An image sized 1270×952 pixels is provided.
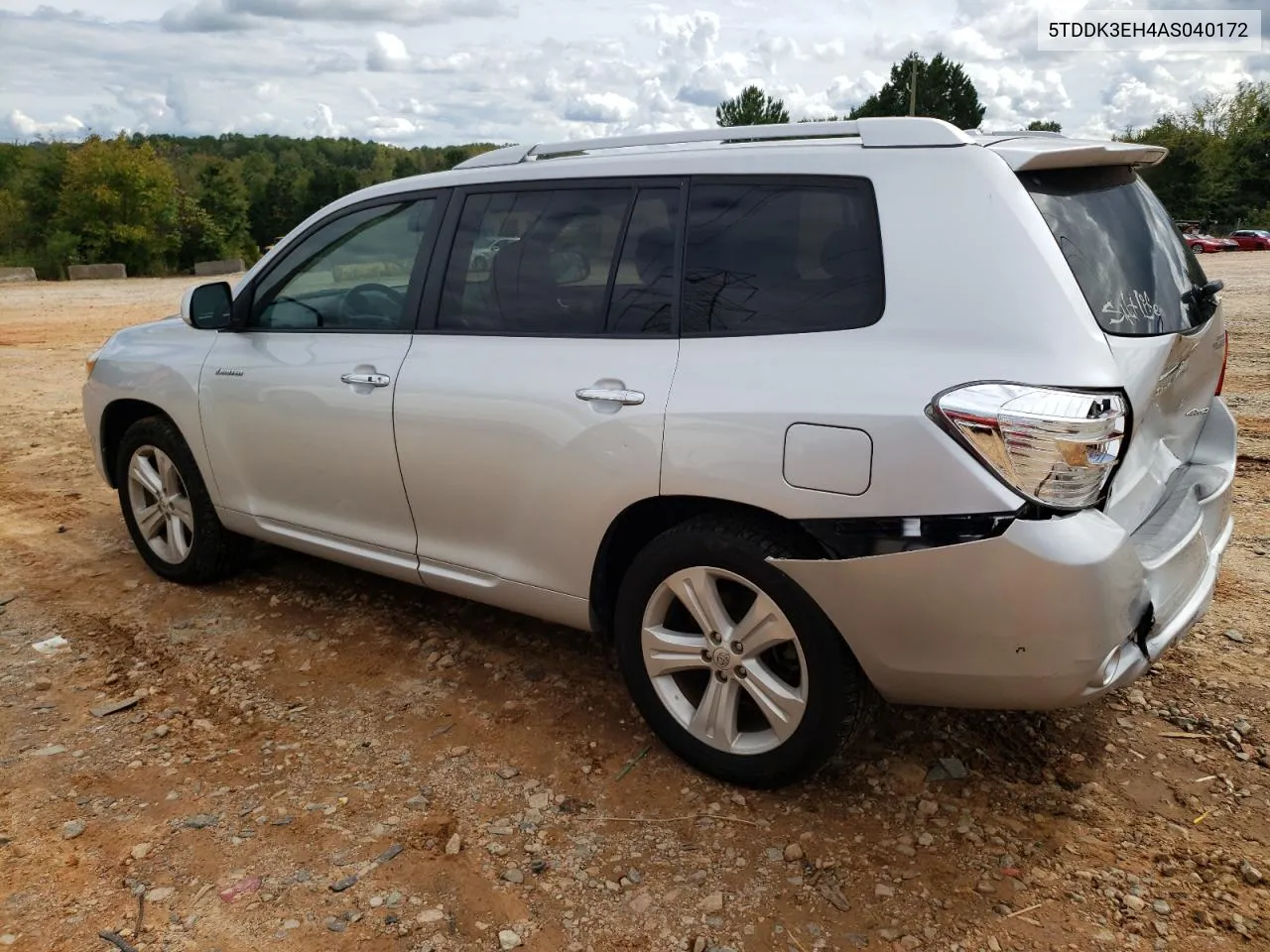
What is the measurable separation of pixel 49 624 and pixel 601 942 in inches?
125

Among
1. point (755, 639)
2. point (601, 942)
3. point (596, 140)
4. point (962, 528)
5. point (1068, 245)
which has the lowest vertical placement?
point (601, 942)

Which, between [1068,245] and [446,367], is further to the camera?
[446,367]

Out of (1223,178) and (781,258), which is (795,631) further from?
(1223,178)

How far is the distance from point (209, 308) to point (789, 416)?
2.79 metres

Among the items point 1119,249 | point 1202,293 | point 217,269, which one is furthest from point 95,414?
point 217,269

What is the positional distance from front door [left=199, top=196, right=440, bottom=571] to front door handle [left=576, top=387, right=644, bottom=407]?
0.89m

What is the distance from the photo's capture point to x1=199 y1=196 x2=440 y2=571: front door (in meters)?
3.70

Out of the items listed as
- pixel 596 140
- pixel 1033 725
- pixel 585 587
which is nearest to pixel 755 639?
pixel 585 587

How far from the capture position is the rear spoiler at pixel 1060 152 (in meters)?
2.62

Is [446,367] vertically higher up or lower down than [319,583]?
higher up

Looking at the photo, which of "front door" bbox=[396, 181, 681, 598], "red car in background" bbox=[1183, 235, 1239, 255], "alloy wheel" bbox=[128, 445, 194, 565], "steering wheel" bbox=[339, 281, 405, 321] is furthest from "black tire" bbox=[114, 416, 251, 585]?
"red car in background" bbox=[1183, 235, 1239, 255]

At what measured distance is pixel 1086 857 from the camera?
2689mm

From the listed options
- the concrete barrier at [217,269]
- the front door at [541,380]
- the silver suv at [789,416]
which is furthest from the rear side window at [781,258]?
the concrete barrier at [217,269]

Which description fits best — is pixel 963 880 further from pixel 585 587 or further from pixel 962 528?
pixel 585 587
